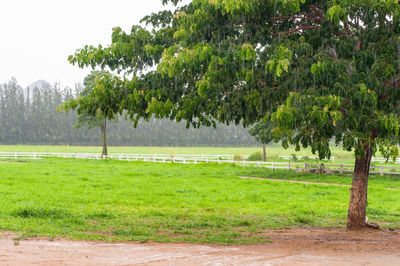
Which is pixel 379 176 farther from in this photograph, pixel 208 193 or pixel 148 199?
pixel 148 199

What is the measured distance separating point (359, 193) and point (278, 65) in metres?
5.71

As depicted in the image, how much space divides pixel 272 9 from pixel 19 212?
362 inches

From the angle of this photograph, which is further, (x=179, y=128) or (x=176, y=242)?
(x=179, y=128)

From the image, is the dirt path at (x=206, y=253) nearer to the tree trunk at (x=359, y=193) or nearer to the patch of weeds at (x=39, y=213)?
the tree trunk at (x=359, y=193)

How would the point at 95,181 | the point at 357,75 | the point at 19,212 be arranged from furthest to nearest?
the point at 95,181 → the point at 19,212 → the point at 357,75

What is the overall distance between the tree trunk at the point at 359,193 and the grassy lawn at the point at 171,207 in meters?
1.60

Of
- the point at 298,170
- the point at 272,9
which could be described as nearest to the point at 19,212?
the point at 272,9

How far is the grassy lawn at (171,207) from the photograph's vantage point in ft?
38.0

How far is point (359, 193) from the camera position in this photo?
12.1m

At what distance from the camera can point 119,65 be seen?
36.7 ft

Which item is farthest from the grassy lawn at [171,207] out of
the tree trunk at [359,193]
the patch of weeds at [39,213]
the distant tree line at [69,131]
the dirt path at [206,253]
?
the distant tree line at [69,131]

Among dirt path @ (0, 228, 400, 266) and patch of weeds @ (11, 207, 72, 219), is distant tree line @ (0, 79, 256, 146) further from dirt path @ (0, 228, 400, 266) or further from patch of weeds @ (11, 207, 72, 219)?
dirt path @ (0, 228, 400, 266)

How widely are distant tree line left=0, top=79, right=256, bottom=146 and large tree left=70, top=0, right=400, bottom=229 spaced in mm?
126089

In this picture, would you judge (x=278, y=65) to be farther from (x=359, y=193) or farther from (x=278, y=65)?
(x=359, y=193)
